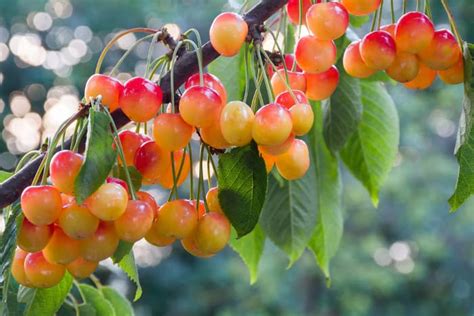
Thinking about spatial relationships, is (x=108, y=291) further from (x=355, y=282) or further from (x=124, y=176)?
(x=355, y=282)

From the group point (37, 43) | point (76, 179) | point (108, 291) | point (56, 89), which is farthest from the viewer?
point (37, 43)

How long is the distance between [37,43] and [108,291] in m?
5.99

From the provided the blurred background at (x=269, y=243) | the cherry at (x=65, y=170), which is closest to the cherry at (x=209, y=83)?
the cherry at (x=65, y=170)

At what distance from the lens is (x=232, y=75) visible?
924mm

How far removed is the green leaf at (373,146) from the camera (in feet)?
3.26

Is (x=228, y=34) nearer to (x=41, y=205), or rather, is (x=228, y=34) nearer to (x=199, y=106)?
(x=199, y=106)

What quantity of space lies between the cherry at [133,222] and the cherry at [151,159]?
0.17ft

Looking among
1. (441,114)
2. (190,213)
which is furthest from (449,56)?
(441,114)

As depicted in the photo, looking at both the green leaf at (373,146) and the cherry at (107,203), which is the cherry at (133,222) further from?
the green leaf at (373,146)

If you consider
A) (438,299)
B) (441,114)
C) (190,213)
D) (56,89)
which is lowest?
(438,299)

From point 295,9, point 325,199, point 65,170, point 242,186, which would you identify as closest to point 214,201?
point 242,186

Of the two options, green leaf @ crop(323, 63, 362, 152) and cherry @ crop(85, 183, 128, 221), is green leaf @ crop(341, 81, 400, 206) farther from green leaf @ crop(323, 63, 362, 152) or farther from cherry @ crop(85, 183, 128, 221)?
cherry @ crop(85, 183, 128, 221)

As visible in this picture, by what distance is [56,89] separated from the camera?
6.21 m

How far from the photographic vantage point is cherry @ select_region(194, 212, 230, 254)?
0.63 metres
